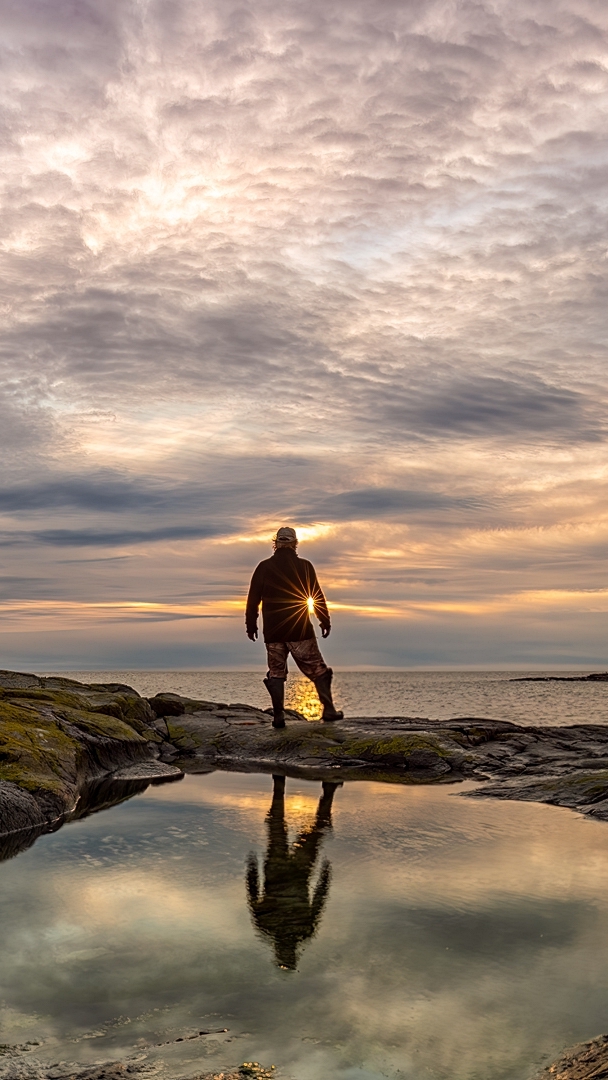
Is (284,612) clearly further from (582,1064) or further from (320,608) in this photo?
(582,1064)

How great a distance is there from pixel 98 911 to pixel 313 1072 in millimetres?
2340

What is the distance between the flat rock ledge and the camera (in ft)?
Result: 28.7

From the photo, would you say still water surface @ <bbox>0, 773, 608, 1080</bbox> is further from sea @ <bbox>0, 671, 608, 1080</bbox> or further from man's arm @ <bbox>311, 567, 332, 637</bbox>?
man's arm @ <bbox>311, 567, 332, 637</bbox>

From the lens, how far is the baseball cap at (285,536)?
14.1 metres

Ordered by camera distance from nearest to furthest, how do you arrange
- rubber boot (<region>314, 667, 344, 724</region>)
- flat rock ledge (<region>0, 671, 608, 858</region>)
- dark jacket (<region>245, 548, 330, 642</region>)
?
flat rock ledge (<region>0, 671, 608, 858</region>), dark jacket (<region>245, 548, 330, 642</region>), rubber boot (<region>314, 667, 344, 724</region>)

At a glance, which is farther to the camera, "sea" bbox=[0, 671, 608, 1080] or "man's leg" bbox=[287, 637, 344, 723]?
→ "man's leg" bbox=[287, 637, 344, 723]

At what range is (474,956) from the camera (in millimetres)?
4418

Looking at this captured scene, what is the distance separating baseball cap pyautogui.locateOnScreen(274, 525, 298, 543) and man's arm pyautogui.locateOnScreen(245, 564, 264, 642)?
64cm

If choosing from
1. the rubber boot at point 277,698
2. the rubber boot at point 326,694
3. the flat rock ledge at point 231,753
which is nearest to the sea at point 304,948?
the flat rock ledge at point 231,753

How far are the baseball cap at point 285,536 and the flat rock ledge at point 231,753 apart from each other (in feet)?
11.0

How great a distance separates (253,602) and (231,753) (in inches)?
105

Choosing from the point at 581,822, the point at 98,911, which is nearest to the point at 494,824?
the point at 581,822

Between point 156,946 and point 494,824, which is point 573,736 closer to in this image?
point 494,824

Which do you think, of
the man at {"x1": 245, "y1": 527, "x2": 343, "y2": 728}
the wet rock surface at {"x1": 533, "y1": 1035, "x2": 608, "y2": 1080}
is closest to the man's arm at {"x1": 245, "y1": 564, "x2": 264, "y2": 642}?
the man at {"x1": 245, "y1": 527, "x2": 343, "y2": 728}
